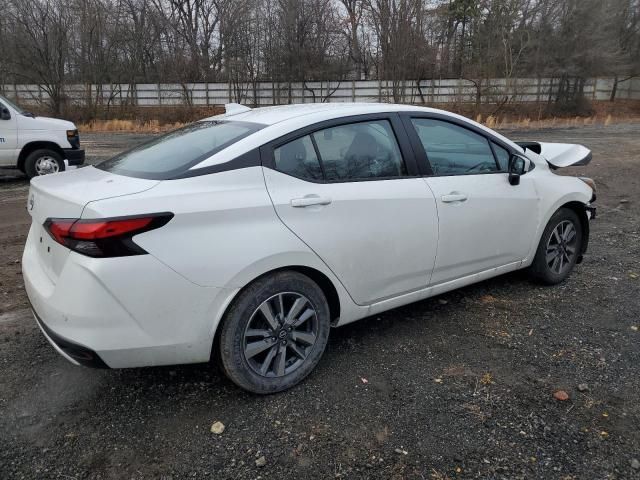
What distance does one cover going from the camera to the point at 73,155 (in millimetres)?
10234

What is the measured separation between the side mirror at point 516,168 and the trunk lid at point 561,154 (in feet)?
2.49

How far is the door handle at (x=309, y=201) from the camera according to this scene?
9.40 ft

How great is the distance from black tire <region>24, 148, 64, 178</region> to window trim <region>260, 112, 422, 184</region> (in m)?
8.33

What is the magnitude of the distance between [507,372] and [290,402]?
4.46 ft

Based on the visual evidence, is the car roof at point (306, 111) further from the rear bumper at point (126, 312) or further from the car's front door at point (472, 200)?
the rear bumper at point (126, 312)

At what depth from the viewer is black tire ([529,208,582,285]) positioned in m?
4.37

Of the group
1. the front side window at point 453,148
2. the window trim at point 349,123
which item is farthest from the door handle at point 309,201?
the front side window at point 453,148

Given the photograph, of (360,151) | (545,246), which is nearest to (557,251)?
(545,246)

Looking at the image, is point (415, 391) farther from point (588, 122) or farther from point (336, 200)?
point (588, 122)

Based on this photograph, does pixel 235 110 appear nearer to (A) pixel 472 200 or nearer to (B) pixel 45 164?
(A) pixel 472 200

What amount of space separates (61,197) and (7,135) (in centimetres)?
829

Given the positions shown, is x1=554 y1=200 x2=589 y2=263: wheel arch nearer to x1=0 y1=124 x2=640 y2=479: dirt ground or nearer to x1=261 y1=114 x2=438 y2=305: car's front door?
x1=0 y1=124 x2=640 y2=479: dirt ground

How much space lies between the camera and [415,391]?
2.99 m

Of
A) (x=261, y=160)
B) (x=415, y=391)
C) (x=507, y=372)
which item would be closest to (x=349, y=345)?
(x=415, y=391)
